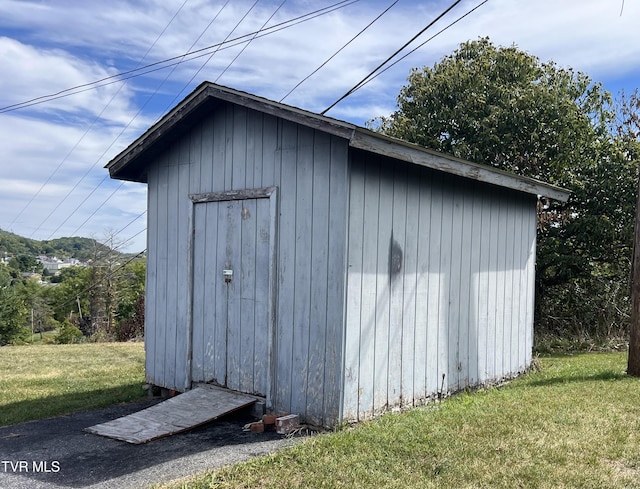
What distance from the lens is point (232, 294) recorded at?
6035 mm

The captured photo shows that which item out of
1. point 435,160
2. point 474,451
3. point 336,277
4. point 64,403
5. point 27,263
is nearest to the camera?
point 474,451

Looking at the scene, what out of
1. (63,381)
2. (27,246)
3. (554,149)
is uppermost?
(554,149)

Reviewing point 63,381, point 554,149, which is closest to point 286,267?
point 63,381

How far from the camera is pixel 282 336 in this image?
556 cm

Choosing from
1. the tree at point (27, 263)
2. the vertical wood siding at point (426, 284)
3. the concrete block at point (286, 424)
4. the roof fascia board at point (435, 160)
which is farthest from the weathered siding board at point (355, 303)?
the tree at point (27, 263)

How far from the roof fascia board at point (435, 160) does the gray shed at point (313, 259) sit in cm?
2

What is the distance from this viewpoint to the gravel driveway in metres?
4.12

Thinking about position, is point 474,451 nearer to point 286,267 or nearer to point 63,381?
point 286,267

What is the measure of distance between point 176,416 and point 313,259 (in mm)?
2046

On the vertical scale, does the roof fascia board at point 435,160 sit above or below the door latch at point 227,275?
above

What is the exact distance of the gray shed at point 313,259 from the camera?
205 inches

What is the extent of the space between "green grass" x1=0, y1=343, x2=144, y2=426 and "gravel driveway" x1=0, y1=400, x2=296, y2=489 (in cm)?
88

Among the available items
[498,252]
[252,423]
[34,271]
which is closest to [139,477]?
[252,423]

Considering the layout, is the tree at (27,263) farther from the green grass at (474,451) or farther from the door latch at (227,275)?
the green grass at (474,451)
